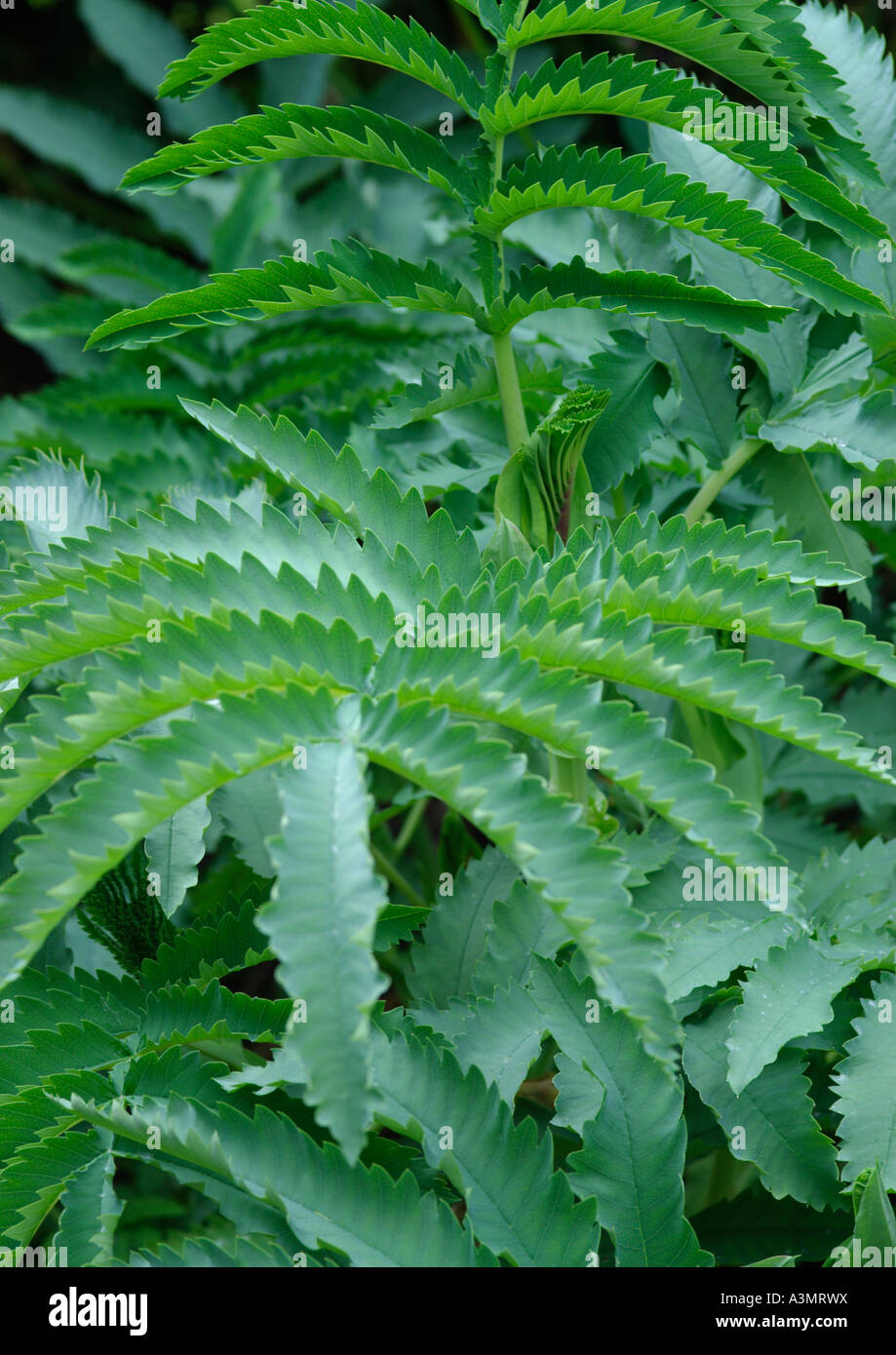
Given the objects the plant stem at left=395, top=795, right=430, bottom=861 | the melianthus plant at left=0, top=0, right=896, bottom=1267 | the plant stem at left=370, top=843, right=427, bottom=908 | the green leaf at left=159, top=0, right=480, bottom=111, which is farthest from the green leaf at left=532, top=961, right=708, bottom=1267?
the green leaf at left=159, top=0, right=480, bottom=111

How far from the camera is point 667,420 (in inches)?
33.9

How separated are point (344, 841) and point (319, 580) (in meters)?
0.16

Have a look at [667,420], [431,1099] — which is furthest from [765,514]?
[431,1099]

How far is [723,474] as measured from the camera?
85 centimetres

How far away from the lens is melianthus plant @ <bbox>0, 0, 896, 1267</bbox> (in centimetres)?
49

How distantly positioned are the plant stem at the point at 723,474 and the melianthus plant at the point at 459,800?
5.1 inches

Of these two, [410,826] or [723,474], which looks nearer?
[723,474]

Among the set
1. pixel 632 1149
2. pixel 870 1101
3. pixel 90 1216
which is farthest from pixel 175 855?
pixel 870 1101

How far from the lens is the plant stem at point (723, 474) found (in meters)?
0.84

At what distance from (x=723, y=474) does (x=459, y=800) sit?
1.54 ft

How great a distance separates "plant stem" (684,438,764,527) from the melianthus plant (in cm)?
13

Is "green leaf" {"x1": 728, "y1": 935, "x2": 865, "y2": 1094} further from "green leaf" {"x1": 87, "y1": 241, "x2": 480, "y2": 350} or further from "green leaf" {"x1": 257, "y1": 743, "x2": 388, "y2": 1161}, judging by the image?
"green leaf" {"x1": 87, "y1": 241, "x2": 480, "y2": 350}

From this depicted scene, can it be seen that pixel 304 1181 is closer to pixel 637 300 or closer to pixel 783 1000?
pixel 783 1000

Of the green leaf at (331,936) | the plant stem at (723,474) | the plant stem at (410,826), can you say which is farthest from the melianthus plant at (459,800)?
the plant stem at (410,826)
